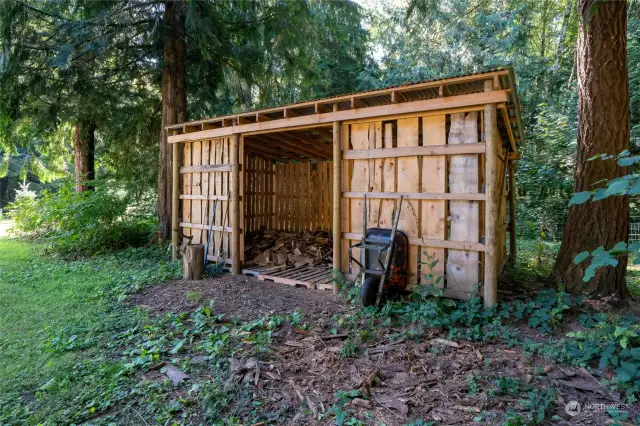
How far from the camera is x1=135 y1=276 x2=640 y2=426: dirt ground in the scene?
247 cm

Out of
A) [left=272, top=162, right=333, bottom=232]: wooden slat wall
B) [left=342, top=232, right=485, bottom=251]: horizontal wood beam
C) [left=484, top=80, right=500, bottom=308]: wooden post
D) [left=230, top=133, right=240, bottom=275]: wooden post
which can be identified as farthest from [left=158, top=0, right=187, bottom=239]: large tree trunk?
[left=484, top=80, right=500, bottom=308]: wooden post

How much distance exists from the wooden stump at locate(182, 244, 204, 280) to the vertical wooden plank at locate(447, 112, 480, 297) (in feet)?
12.9

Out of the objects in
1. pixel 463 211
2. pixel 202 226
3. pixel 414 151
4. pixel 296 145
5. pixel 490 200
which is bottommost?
pixel 202 226

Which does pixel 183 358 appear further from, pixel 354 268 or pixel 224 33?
pixel 224 33

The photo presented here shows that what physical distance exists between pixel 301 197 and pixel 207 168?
2.70 m

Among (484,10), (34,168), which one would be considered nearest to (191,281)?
(34,168)

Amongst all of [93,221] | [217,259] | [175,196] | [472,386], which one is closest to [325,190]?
[217,259]

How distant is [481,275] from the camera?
419 cm

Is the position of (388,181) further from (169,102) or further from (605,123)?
(169,102)

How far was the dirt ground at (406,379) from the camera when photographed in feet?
8.10

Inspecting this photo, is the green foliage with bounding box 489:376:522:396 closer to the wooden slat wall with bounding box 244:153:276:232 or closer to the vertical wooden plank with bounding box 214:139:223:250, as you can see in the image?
the vertical wooden plank with bounding box 214:139:223:250

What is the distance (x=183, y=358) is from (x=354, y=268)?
253 cm

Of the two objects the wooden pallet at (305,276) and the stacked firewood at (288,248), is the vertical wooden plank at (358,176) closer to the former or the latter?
the wooden pallet at (305,276)

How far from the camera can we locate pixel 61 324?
435cm
